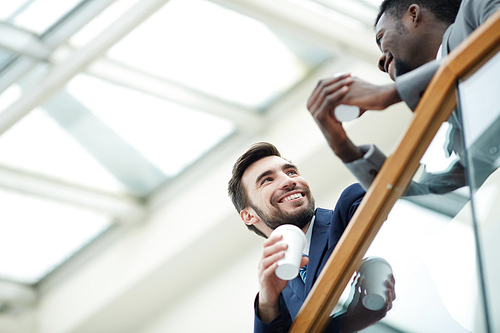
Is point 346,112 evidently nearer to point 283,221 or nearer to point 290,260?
point 290,260

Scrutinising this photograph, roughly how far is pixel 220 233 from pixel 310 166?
4.06 ft

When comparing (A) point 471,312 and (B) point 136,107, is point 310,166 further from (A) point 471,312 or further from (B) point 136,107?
(A) point 471,312

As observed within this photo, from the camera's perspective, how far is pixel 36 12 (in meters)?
5.52

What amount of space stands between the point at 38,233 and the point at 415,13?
20.6 ft

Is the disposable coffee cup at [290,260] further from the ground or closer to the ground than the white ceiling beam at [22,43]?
closer to the ground

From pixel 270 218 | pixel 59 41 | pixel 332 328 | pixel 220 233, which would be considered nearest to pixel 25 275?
pixel 220 233

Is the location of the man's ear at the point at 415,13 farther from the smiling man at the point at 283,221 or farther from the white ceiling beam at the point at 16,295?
the white ceiling beam at the point at 16,295

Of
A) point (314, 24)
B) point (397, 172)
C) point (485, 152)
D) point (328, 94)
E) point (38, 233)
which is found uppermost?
point (38, 233)

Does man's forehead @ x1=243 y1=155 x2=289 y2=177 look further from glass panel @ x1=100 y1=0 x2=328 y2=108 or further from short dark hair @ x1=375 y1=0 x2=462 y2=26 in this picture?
glass panel @ x1=100 y1=0 x2=328 y2=108

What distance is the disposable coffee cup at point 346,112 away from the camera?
1500mm

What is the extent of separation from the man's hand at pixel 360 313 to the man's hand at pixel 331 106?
13.3 inches

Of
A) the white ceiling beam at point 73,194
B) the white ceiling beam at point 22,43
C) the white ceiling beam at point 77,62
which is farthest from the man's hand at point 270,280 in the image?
the white ceiling beam at point 73,194

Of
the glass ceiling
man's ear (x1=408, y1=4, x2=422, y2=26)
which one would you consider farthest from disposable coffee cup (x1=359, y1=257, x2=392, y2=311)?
the glass ceiling

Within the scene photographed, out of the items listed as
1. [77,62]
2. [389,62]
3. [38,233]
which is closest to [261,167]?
[389,62]
